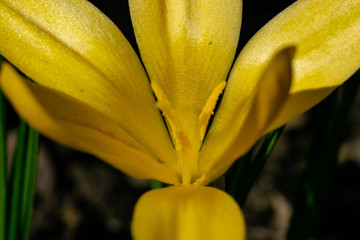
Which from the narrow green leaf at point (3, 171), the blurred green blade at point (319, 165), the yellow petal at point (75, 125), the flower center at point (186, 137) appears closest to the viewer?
the yellow petal at point (75, 125)

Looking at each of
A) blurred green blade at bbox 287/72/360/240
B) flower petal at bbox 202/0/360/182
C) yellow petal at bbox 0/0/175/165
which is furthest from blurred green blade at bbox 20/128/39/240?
blurred green blade at bbox 287/72/360/240

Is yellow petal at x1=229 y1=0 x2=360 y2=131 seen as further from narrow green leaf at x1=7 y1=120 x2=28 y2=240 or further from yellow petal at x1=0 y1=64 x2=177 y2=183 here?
narrow green leaf at x1=7 y1=120 x2=28 y2=240

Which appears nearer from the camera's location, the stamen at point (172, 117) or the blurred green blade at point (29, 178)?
the stamen at point (172, 117)

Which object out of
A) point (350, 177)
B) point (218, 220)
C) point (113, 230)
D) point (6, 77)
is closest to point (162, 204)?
point (218, 220)

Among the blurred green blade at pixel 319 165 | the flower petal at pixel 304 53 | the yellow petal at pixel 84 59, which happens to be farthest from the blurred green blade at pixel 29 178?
the blurred green blade at pixel 319 165

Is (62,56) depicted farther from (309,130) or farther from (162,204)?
(309,130)

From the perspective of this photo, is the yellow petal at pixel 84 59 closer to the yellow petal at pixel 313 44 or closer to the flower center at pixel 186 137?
the flower center at pixel 186 137
